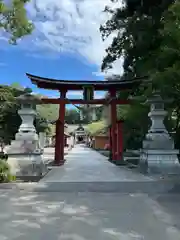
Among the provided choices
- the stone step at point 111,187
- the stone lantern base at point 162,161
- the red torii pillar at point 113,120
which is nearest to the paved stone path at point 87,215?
the stone step at point 111,187

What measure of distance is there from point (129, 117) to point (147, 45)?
13.2ft

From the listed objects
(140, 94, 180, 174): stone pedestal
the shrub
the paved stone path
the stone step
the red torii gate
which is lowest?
the paved stone path

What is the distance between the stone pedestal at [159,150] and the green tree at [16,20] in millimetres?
5587

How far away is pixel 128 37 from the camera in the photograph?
1647cm

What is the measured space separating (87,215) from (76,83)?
450 inches

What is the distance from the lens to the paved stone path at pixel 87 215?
14.9 ft

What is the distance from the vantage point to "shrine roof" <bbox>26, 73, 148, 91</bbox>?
52.4 ft

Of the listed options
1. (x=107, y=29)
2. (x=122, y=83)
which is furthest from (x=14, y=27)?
(x=107, y=29)

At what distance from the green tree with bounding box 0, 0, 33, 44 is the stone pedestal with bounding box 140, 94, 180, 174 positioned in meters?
5.59

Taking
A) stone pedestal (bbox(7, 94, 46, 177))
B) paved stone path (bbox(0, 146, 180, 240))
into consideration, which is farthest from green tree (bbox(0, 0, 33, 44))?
paved stone path (bbox(0, 146, 180, 240))

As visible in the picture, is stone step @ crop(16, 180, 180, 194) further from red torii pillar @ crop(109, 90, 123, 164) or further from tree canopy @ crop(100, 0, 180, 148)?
red torii pillar @ crop(109, 90, 123, 164)

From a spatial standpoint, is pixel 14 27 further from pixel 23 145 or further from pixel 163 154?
pixel 163 154

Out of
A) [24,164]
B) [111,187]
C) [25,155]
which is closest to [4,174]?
[24,164]

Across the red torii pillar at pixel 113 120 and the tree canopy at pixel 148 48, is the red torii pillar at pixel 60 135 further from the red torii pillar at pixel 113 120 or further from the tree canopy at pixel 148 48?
the tree canopy at pixel 148 48
